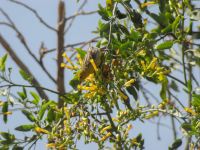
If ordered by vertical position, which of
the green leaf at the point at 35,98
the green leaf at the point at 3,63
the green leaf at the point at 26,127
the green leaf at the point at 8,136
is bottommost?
the green leaf at the point at 8,136

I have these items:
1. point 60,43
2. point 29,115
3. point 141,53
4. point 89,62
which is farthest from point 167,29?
point 60,43

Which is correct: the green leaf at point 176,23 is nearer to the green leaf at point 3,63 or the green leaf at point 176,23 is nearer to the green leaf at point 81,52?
the green leaf at point 81,52

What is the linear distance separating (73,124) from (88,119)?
3 cm

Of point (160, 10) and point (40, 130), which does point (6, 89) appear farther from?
point (160, 10)

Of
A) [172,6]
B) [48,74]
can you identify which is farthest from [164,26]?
[48,74]

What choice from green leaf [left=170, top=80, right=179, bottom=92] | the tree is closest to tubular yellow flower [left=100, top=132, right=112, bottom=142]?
the tree

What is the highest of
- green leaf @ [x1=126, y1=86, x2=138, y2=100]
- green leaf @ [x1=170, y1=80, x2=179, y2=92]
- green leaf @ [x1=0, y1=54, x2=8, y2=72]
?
green leaf @ [x1=0, y1=54, x2=8, y2=72]


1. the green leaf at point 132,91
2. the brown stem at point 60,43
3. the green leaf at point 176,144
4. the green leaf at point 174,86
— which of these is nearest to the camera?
the green leaf at point 132,91

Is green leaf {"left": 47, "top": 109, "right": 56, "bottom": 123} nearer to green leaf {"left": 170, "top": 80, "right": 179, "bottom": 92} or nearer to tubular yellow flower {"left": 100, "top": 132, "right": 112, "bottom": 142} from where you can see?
tubular yellow flower {"left": 100, "top": 132, "right": 112, "bottom": 142}

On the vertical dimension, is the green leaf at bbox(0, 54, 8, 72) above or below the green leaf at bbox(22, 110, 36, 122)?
above

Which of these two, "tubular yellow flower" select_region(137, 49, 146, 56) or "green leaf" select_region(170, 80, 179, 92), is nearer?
"tubular yellow flower" select_region(137, 49, 146, 56)

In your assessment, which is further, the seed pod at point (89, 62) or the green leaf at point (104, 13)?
the green leaf at point (104, 13)

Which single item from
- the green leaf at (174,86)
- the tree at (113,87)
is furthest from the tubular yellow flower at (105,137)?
the green leaf at (174,86)

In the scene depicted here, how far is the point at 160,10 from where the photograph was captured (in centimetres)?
173
